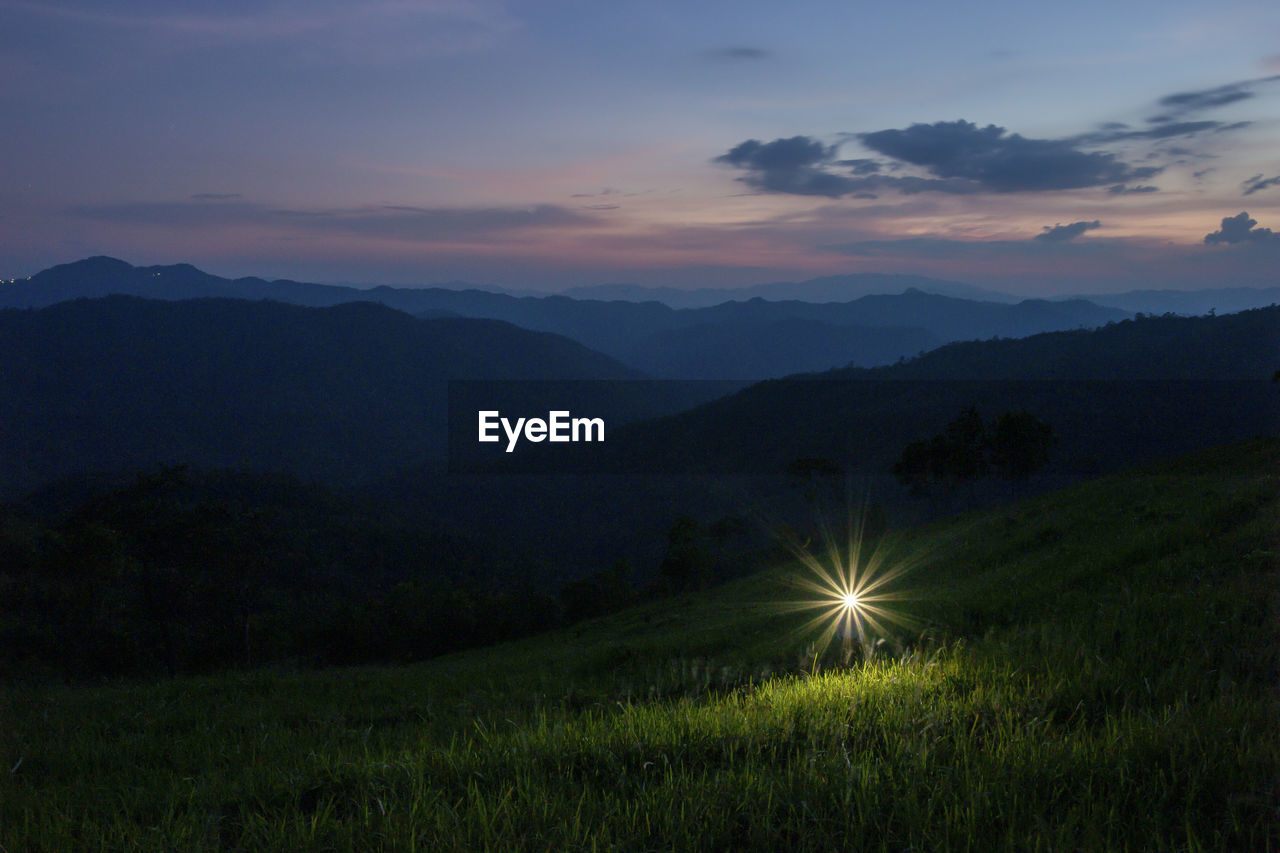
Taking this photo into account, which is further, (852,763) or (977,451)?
(977,451)

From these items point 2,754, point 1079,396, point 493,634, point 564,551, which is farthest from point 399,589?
point 1079,396

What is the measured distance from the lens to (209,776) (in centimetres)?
495

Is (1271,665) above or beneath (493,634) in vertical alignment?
above

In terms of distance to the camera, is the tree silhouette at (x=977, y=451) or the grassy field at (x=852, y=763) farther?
the tree silhouette at (x=977, y=451)

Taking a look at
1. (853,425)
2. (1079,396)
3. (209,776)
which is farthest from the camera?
(853,425)

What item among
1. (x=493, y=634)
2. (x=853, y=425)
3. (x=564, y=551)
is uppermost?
(x=853, y=425)

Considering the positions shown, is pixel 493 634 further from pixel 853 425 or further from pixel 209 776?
pixel 853 425

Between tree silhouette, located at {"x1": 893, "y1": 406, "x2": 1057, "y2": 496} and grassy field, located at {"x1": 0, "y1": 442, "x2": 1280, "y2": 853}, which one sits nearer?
grassy field, located at {"x1": 0, "y1": 442, "x2": 1280, "y2": 853}

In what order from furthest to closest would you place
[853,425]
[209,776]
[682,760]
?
[853,425] → [209,776] → [682,760]

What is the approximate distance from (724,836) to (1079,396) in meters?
195

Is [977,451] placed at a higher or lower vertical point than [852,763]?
lower

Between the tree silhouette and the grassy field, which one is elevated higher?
the grassy field

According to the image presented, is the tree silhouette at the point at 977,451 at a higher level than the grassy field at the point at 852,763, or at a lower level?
lower

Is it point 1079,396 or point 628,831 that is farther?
point 1079,396
